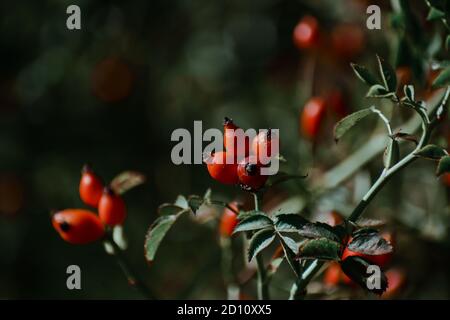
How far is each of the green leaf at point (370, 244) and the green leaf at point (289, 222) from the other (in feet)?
0.33

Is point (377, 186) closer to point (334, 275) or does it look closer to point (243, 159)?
point (243, 159)

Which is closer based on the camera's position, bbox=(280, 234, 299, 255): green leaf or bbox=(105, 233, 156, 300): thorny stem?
bbox=(280, 234, 299, 255): green leaf

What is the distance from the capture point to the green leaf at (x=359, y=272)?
4.60 ft

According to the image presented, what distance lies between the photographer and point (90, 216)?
1.76m

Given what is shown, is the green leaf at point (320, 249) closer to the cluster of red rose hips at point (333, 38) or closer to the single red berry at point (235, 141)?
the single red berry at point (235, 141)

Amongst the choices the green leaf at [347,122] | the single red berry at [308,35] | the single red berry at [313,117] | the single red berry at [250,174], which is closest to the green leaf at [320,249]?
the single red berry at [250,174]

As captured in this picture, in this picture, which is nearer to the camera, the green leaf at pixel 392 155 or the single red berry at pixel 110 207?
the green leaf at pixel 392 155

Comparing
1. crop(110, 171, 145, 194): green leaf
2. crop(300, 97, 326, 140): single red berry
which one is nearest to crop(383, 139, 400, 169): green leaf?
crop(110, 171, 145, 194): green leaf

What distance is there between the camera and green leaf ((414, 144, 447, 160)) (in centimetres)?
139

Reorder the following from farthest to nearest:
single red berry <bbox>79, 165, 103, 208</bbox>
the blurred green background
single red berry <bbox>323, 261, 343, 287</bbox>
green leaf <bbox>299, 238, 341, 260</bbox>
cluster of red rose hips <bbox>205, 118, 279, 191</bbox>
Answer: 1. the blurred green background
2. single red berry <bbox>323, 261, 343, 287</bbox>
3. single red berry <bbox>79, 165, 103, 208</bbox>
4. cluster of red rose hips <bbox>205, 118, 279, 191</bbox>
5. green leaf <bbox>299, 238, 341, 260</bbox>

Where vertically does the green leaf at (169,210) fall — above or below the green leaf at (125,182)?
below

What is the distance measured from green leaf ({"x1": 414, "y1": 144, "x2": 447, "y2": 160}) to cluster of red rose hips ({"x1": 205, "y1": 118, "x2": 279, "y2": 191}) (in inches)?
10.9

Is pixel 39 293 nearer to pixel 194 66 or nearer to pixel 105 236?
pixel 194 66

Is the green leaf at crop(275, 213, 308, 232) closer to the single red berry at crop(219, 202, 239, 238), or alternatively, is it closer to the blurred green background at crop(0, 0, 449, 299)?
the single red berry at crop(219, 202, 239, 238)
